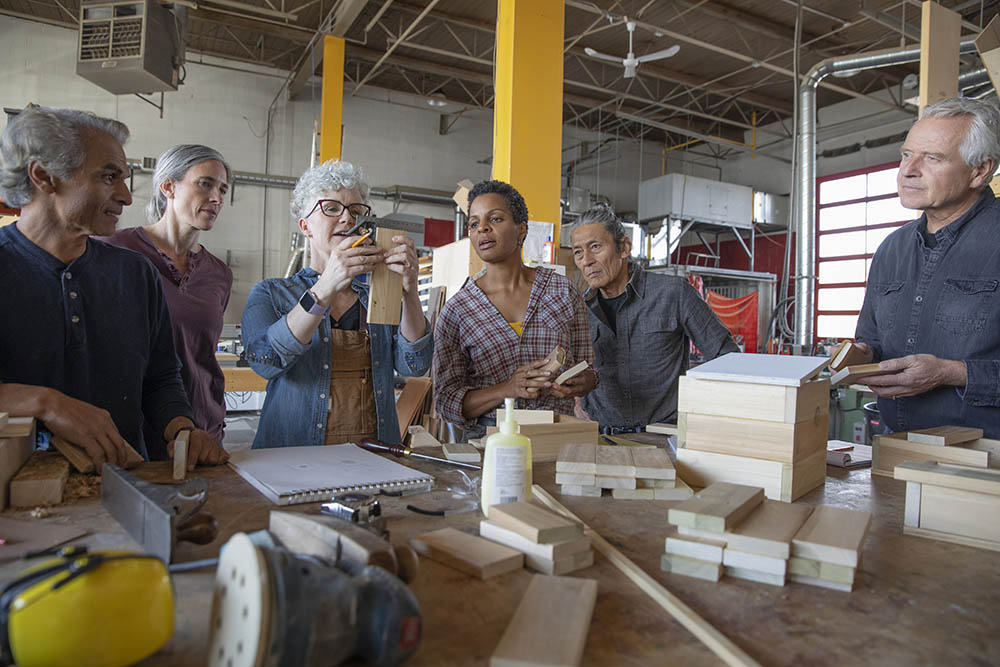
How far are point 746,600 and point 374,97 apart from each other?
44.0 ft

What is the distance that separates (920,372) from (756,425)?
2.55 feet

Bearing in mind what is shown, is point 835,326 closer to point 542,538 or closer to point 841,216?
point 841,216

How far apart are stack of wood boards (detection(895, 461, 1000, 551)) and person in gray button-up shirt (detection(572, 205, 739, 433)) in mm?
1508

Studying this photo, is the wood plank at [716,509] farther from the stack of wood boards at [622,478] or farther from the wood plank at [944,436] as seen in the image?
the wood plank at [944,436]

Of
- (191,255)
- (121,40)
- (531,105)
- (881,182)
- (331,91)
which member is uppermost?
(331,91)

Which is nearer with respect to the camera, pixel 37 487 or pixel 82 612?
pixel 82 612

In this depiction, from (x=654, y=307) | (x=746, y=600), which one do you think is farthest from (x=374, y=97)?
(x=746, y=600)

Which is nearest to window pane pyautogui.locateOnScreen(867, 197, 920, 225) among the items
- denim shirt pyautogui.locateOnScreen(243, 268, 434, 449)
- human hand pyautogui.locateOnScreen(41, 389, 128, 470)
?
denim shirt pyautogui.locateOnScreen(243, 268, 434, 449)

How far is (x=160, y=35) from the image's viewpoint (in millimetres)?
5609

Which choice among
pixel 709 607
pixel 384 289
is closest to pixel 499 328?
pixel 384 289

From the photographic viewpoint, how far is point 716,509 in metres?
1.00

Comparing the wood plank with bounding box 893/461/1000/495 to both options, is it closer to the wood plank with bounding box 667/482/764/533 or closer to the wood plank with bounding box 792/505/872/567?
the wood plank with bounding box 792/505/872/567

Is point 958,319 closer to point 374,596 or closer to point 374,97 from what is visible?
point 374,596

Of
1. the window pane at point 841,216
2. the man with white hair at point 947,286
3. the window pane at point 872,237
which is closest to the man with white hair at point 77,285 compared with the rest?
the man with white hair at point 947,286
